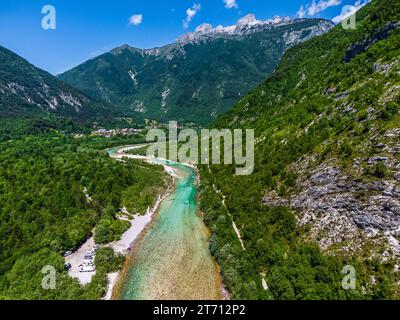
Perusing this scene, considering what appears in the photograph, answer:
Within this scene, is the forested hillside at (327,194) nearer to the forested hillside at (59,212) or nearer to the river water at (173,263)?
the river water at (173,263)

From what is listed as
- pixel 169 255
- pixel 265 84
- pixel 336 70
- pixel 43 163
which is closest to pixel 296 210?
pixel 169 255

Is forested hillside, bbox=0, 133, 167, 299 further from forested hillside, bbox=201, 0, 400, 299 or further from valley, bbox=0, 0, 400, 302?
forested hillside, bbox=201, 0, 400, 299

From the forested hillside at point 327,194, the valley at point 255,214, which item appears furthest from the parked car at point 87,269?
the forested hillside at point 327,194

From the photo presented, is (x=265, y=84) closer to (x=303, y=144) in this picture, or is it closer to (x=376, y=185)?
(x=303, y=144)

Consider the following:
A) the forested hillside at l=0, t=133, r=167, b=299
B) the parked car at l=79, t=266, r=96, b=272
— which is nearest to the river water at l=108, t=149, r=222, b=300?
the forested hillside at l=0, t=133, r=167, b=299

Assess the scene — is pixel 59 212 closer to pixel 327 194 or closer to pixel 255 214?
pixel 255 214
